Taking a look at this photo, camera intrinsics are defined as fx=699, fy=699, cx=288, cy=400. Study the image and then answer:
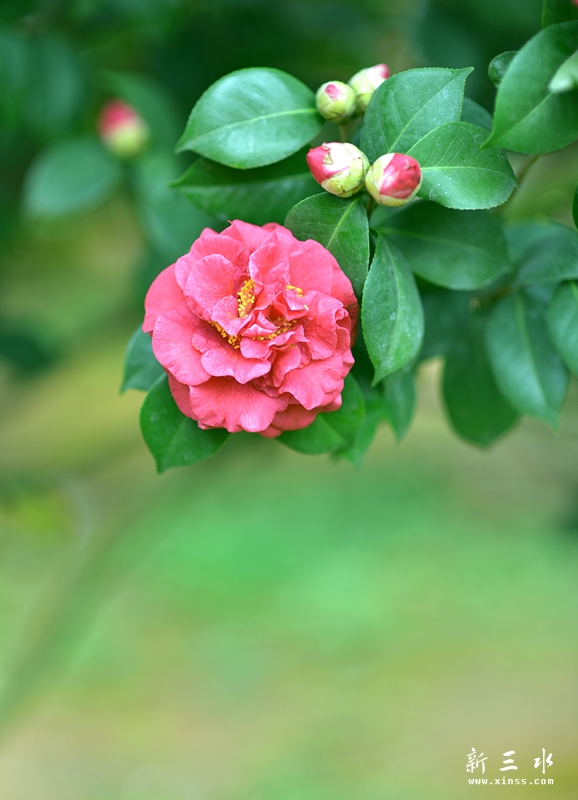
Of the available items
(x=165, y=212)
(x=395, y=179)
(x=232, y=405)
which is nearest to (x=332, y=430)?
(x=232, y=405)

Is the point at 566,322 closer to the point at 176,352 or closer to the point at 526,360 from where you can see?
the point at 526,360

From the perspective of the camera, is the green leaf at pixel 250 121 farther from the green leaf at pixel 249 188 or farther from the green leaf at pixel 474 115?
the green leaf at pixel 474 115

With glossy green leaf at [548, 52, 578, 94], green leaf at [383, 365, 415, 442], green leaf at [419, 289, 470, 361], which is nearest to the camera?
glossy green leaf at [548, 52, 578, 94]

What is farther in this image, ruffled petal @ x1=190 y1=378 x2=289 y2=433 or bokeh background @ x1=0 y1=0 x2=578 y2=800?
bokeh background @ x1=0 y1=0 x2=578 y2=800

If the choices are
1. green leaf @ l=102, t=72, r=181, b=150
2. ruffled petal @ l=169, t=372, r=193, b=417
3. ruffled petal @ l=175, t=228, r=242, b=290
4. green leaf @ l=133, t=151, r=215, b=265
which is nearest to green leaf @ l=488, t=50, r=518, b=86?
ruffled petal @ l=175, t=228, r=242, b=290

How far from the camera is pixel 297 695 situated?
228 centimetres

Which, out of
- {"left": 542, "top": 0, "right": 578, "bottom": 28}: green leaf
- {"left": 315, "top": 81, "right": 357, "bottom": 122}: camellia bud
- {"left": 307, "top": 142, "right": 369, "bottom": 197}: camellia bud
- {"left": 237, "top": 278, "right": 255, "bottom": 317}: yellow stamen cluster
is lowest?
{"left": 237, "top": 278, "right": 255, "bottom": 317}: yellow stamen cluster

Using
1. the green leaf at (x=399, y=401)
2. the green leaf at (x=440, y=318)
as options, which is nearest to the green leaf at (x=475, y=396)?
the green leaf at (x=440, y=318)

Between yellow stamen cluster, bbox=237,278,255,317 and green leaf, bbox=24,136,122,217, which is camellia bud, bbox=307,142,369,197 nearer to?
yellow stamen cluster, bbox=237,278,255,317

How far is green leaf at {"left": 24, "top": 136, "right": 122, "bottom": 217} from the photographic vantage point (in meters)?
1.25

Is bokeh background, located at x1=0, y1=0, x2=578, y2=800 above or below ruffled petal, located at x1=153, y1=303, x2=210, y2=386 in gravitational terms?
above

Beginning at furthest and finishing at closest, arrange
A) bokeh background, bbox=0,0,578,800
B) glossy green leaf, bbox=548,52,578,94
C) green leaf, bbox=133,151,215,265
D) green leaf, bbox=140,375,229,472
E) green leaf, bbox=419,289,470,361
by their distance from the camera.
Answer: bokeh background, bbox=0,0,578,800 < green leaf, bbox=133,151,215,265 < green leaf, bbox=419,289,470,361 < green leaf, bbox=140,375,229,472 < glossy green leaf, bbox=548,52,578,94

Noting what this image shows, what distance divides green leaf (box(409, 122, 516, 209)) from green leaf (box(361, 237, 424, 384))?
74mm

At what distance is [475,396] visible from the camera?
97cm
